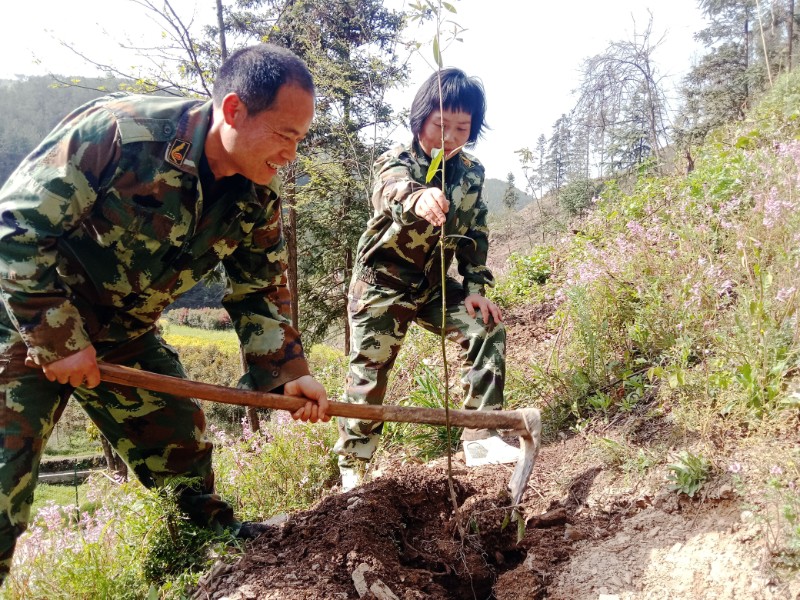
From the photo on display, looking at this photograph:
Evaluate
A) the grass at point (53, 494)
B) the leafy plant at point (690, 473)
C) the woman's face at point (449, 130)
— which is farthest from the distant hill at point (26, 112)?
the leafy plant at point (690, 473)

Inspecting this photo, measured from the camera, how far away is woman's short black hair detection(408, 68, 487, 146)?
2.82 meters

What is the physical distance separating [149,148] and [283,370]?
998mm

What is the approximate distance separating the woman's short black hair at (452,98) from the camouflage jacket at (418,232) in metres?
0.18

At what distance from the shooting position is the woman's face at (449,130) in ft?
9.12

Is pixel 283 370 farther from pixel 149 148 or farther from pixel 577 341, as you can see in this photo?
pixel 577 341

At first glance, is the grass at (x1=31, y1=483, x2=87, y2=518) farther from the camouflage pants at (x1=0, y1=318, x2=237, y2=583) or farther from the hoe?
the hoe

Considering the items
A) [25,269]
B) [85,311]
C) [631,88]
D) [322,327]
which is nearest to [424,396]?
[85,311]

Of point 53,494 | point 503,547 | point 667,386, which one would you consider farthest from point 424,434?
point 53,494

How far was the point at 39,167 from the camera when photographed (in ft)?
5.68

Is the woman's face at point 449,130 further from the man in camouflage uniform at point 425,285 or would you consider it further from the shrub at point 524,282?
the shrub at point 524,282

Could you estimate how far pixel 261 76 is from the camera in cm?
181

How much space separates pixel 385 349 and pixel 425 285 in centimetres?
44

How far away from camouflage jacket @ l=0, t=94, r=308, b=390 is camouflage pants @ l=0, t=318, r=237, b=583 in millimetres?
201

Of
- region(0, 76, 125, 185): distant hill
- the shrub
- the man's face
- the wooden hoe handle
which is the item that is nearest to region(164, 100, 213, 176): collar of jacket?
the man's face
